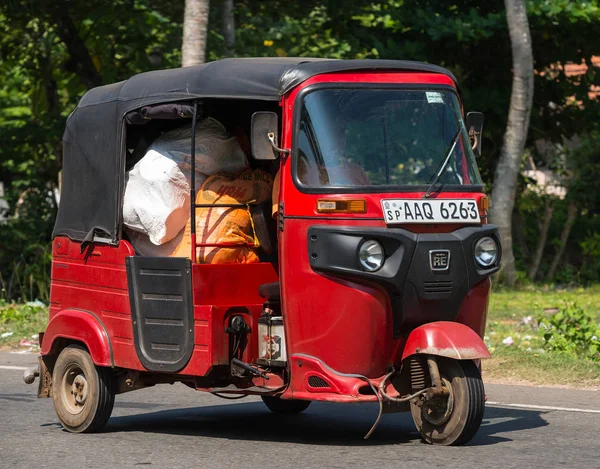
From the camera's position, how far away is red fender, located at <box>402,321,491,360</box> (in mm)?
6965

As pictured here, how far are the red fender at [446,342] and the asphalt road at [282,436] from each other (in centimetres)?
59

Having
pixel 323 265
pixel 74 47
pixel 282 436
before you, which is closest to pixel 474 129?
pixel 323 265

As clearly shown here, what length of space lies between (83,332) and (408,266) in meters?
2.49

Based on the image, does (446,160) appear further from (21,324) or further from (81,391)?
(21,324)

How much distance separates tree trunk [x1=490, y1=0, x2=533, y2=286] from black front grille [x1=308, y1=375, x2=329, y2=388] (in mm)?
11287

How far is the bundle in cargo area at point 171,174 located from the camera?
25.8 ft

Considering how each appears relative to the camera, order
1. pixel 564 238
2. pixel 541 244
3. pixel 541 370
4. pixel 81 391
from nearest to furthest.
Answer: pixel 81 391, pixel 541 370, pixel 541 244, pixel 564 238

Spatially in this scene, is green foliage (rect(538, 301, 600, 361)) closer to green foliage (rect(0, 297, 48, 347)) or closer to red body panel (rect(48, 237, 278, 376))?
red body panel (rect(48, 237, 278, 376))

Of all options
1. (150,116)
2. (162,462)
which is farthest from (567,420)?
(150,116)

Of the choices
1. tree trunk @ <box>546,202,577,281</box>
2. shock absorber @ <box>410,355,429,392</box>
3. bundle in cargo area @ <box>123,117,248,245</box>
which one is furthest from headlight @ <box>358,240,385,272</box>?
tree trunk @ <box>546,202,577,281</box>

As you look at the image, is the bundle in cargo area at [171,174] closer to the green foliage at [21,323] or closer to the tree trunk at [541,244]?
the green foliage at [21,323]

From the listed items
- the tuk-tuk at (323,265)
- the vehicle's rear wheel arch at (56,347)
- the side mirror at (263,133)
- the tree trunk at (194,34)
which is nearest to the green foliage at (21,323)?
the tree trunk at (194,34)

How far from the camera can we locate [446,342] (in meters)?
6.99

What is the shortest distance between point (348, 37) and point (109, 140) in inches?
494
